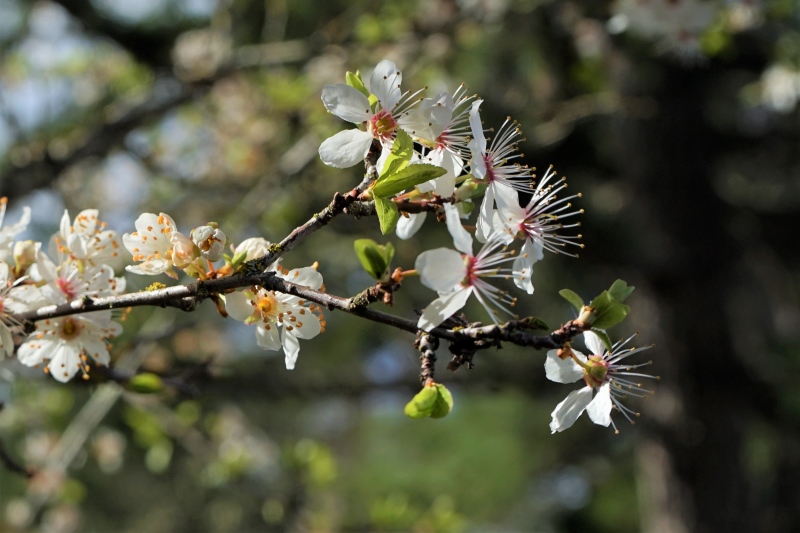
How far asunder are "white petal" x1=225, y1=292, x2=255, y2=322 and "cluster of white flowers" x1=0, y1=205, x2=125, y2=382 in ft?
0.60

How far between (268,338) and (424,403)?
180 millimetres

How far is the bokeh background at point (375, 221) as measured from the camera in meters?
1.97

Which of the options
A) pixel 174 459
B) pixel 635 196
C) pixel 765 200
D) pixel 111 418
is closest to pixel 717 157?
pixel 765 200

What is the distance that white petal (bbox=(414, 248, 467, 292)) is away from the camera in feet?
1.91

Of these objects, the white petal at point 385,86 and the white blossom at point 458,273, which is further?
the white petal at point 385,86

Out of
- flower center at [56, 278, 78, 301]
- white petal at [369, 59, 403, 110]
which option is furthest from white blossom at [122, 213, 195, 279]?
white petal at [369, 59, 403, 110]

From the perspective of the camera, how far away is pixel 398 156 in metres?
0.61

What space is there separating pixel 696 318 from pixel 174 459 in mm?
3200

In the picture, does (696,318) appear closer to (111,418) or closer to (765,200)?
(765,200)

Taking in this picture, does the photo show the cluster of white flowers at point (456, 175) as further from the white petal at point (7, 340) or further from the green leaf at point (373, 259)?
the white petal at point (7, 340)

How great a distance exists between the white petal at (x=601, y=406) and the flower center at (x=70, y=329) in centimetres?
53

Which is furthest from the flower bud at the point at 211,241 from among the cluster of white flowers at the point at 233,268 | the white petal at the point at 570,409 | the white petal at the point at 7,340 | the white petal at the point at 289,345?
the white petal at the point at 570,409

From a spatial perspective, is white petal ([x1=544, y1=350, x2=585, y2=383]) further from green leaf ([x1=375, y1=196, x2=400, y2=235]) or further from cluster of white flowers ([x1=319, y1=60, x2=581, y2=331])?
green leaf ([x1=375, y1=196, x2=400, y2=235])

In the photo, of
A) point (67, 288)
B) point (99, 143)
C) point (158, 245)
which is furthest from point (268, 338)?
point (99, 143)
